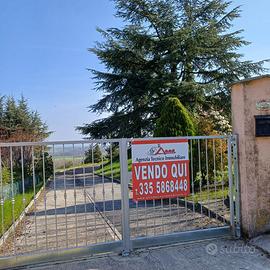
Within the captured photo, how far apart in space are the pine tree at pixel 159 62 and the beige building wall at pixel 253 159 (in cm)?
1156

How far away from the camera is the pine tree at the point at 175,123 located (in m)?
8.98

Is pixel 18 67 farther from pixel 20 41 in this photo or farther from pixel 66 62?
pixel 66 62

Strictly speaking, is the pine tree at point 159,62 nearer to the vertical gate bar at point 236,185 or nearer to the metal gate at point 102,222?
the metal gate at point 102,222

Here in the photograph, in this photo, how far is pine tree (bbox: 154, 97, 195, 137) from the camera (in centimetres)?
898

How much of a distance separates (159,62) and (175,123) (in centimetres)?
852

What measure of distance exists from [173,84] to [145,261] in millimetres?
13250

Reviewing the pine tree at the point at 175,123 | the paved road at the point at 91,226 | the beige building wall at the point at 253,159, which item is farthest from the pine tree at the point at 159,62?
the beige building wall at the point at 253,159

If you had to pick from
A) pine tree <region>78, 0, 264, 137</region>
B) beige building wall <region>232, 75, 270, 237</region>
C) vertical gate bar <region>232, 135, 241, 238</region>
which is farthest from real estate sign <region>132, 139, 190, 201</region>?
pine tree <region>78, 0, 264, 137</region>

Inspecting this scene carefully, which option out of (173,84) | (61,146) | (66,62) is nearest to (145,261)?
(61,146)

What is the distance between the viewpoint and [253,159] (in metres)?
4.82

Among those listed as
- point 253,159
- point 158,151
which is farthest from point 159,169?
point 253,159

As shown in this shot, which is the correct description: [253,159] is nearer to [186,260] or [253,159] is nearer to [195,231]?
[195,231]

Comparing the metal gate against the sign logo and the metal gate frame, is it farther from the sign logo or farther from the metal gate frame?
the sign logo

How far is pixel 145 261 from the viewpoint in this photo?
414cm
